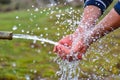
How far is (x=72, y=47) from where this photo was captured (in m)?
3.16

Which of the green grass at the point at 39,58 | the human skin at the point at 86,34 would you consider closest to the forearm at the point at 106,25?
the human skin at the point at 86,34

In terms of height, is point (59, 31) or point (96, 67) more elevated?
point (59, 31)

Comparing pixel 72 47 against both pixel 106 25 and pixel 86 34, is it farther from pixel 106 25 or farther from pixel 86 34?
pixel 106 25

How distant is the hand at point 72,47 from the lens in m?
3.11

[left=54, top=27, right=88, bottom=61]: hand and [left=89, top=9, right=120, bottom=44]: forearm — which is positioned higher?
[left=89, top=9, right=120, bottom=44]: forearm

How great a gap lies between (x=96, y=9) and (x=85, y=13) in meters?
0.08

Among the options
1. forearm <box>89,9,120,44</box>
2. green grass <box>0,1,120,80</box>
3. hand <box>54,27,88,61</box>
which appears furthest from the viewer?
green grass <box>0,1,120,80</box>

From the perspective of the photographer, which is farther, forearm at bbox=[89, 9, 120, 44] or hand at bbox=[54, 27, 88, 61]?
forearm at bbox=[89, 9, 120, 44]

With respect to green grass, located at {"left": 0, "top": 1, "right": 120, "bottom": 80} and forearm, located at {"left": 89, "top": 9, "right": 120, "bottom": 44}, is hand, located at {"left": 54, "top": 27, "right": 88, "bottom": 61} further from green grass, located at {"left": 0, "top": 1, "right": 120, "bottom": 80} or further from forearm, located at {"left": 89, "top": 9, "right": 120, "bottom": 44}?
green grass, located at {"left": 0, "top": 1, "right": 120, "bottom": 80}

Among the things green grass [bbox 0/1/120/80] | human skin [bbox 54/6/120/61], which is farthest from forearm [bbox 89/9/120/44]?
green grass [bbox 0/1/120/80]

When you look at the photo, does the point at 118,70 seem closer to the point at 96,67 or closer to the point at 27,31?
the point at 96,67

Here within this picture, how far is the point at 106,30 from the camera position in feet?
10.7

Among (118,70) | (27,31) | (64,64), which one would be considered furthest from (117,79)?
(27,31)

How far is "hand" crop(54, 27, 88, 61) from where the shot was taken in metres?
3.11
